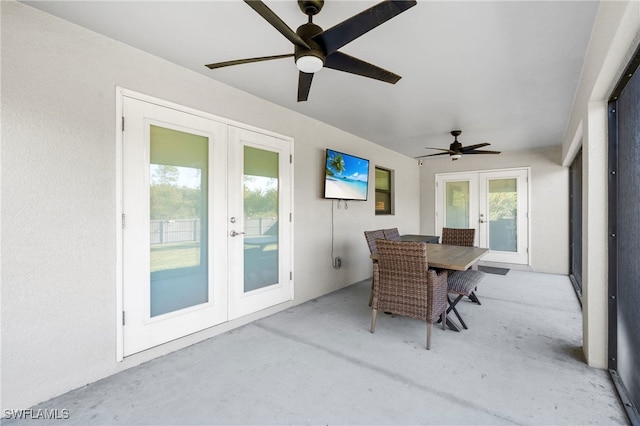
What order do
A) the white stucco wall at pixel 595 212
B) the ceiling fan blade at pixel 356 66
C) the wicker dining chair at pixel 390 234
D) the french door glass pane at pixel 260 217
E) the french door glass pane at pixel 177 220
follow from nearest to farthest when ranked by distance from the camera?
the ceiling fan blade at pixel 356 66 → the white stucco wall at pixel 595 212 → the french door glass pane at pixel 177 220 → the french door glass pane at pixel 260 217 → the wicker dining chair at pixel 390 234

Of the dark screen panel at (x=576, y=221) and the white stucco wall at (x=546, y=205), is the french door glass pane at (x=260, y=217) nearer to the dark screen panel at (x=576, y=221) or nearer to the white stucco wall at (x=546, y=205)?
the dark screen panel at (x=576, y=221)

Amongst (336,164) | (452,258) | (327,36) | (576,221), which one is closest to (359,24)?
(327,36)

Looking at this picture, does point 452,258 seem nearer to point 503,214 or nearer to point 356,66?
point 356,66

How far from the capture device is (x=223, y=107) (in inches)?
115

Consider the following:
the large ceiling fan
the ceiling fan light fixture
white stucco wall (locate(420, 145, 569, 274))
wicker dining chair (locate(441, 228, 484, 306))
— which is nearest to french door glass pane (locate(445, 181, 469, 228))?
white stucco wall (locate(420, 145, 569, 274))

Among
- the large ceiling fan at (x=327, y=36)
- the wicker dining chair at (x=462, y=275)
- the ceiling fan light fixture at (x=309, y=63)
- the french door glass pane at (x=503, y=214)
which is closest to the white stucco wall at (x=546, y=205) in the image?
the french door glass pane at (x=503, y=214)

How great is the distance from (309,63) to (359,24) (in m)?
0.35

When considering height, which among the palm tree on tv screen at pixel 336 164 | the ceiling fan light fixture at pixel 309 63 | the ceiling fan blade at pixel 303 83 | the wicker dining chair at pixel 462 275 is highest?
the ceiling fan blade at pixel 303 83

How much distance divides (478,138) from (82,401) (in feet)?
19.0

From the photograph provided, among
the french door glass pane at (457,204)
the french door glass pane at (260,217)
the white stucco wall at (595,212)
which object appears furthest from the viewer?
the french door glass pane at (457,204)

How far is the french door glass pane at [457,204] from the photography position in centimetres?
650

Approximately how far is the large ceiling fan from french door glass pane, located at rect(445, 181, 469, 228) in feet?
17.6

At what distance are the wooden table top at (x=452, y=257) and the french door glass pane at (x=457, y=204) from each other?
3.16m

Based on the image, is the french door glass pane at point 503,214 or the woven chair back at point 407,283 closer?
the woven chair back at point 407,283
